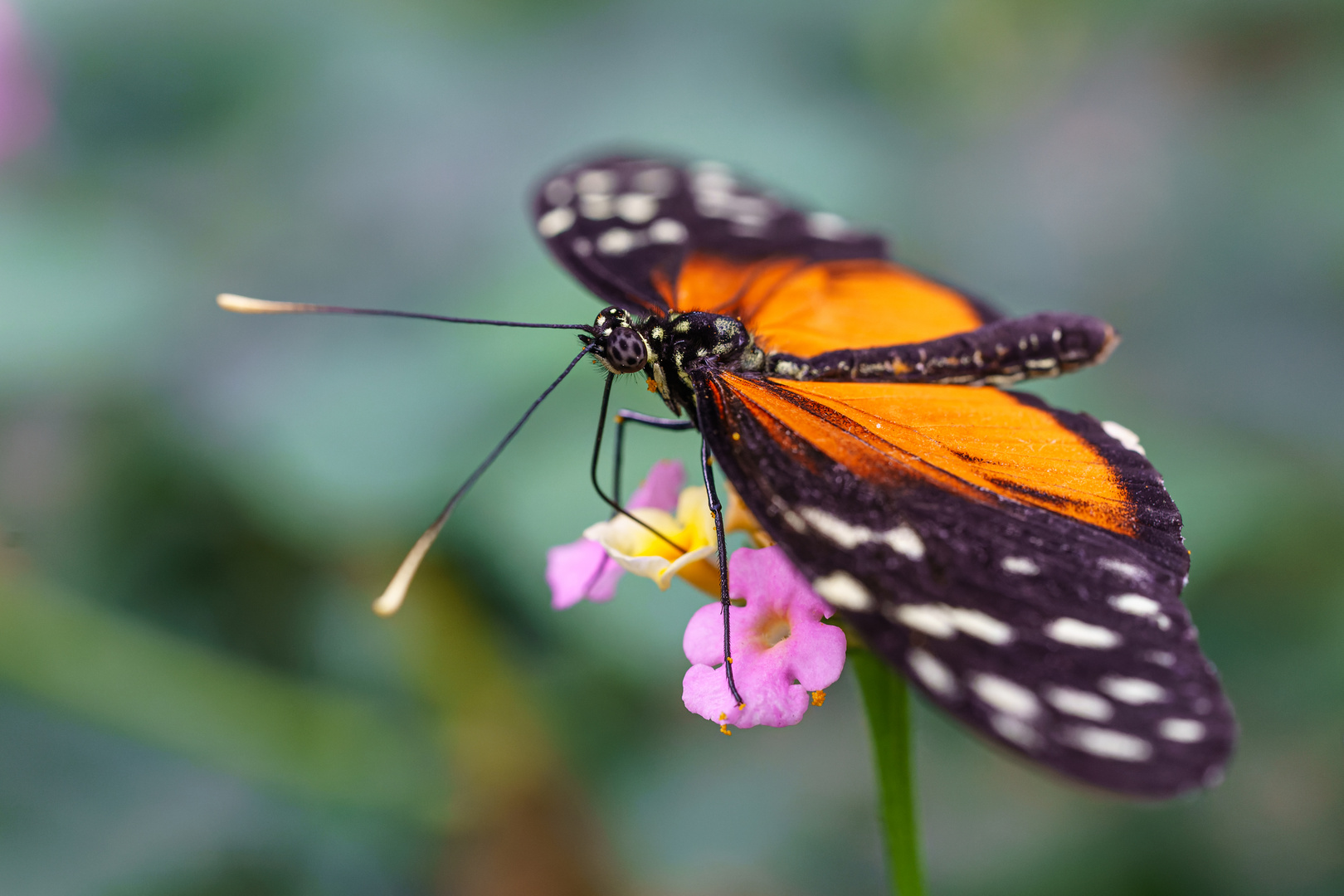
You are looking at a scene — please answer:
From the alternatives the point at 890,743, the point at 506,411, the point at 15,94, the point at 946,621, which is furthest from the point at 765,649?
the point at 15,94

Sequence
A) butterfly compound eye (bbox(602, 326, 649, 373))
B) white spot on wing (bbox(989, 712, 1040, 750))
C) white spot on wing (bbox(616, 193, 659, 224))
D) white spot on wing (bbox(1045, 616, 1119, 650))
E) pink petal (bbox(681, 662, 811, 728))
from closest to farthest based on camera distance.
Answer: white spot on wing (bbox(989, 712, 1040, 750)), white spot on wing (bbox(1045, 616, 1119, 650)), pink petal (bbox(681, 662, 811, 728)), butterfly compound eye (bbox(602, 326, 649, 373)), white spot on wing (bbox(616, 193, 659, 224))

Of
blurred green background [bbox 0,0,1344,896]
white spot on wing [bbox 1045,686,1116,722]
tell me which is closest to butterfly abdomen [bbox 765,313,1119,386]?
white spot on wing [bbox 1045,686,1116,722]

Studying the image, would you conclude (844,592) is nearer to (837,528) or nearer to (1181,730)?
(837,528)

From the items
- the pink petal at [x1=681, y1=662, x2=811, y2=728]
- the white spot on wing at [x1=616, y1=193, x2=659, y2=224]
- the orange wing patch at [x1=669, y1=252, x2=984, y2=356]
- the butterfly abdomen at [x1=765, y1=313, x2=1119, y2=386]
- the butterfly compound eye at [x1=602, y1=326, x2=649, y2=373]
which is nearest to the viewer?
the pink petal at [x1=681, y1=662, x2=811, y2=728]

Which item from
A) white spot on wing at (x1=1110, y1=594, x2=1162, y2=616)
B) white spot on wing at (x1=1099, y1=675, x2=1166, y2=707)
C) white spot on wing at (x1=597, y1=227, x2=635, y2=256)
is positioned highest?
white spot on wing at (x1=1110, y1=594, x2=1162, y2=616)

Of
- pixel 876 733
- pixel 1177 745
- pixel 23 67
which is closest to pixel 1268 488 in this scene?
pixel 876 733

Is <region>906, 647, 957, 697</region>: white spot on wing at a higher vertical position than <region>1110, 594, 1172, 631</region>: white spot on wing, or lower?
lower

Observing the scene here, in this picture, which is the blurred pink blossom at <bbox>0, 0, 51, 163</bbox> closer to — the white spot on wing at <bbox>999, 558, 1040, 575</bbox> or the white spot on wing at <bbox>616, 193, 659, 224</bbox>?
the white spot on wing at <bbox>616, 193, 659, 224</bbox>

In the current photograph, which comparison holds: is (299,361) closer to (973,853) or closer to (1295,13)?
(973,853)
